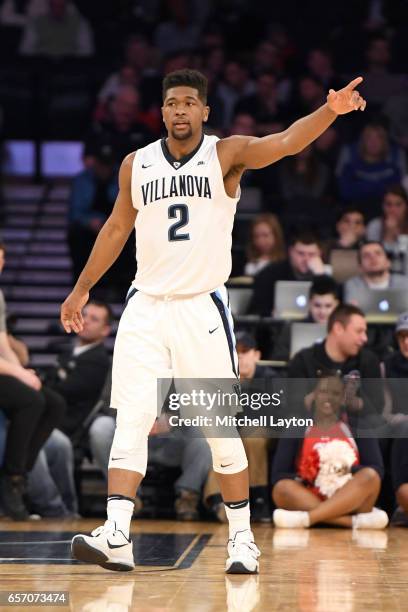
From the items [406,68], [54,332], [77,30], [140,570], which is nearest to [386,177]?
[406,68]

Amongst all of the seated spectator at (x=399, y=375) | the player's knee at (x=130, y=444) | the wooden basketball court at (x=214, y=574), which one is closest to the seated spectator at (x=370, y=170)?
the seated spectator at (x=399, y=375)

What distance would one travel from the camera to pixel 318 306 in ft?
31.6

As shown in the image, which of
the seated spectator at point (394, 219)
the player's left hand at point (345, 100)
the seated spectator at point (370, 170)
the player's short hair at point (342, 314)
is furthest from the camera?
the seated spectator at point (370, 170)

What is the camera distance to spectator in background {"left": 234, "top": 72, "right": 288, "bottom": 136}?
12797 mm

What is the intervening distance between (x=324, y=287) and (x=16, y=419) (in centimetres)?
259

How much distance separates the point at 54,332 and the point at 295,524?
13.9 ft

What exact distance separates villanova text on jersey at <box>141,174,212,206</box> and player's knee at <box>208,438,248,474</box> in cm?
104

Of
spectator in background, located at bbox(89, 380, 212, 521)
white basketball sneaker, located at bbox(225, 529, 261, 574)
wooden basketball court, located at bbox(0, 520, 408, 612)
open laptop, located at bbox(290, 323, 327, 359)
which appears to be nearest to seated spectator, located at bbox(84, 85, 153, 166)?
open laptop, located at bbox(290, 323, 327, 359)

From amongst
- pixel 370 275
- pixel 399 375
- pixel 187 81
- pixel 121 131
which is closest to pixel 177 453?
pixel 399 375

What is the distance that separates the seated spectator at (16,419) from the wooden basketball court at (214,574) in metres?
0.68

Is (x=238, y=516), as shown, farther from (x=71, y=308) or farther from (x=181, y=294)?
(x=71, y=308)

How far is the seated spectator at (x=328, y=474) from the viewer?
792 cm

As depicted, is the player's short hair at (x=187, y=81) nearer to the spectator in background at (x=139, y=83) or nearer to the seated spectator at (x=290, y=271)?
the seated spectator at (x=290, y=271)

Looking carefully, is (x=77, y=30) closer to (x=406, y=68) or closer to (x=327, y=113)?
(x=406, y=68)
